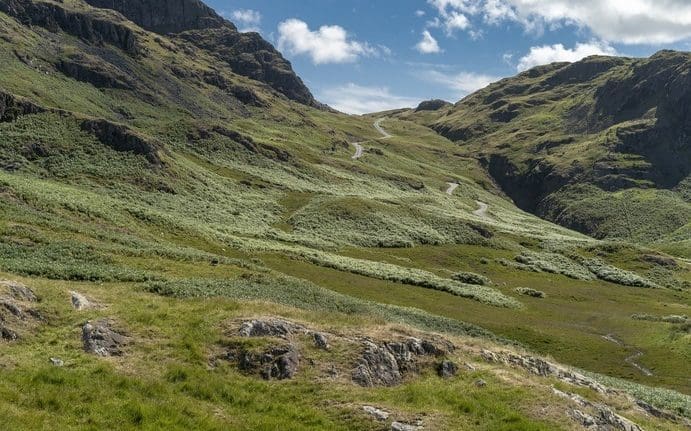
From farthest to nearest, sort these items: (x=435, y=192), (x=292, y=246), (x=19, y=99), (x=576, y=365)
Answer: (x=435, y=192) < (x=19, y=99) < (x=292, y=246) < (x=576, y=365)

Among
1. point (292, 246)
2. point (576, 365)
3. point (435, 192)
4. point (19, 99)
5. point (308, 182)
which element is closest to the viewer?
point (576, 365)

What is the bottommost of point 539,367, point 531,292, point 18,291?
point 531,292

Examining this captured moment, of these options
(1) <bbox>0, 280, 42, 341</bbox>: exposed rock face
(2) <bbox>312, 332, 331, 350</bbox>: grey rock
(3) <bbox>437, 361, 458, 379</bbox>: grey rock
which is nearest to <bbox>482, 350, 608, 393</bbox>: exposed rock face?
(3) <bbox>437, 361, 458, 379</bbox>: grey rock

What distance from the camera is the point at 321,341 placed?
2255 cm

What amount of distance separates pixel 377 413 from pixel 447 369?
5.50m

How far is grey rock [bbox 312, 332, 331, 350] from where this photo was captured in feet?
73.5

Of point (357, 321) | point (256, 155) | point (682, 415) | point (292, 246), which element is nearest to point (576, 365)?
point (682, 415)

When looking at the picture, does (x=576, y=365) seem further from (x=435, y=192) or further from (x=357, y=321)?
(x=435, y=192)

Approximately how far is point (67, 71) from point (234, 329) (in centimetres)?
18114

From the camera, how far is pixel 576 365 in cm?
4725

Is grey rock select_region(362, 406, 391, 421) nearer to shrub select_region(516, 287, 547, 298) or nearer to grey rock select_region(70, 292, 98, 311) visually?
grey rock select_region(70, 292, 98, 311)

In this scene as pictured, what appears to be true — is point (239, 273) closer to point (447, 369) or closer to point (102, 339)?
point (102, 339)

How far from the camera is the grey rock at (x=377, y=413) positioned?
18.2 metres

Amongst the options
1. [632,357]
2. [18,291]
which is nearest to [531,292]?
[632,357]
